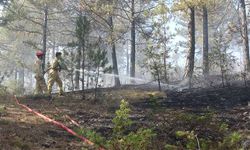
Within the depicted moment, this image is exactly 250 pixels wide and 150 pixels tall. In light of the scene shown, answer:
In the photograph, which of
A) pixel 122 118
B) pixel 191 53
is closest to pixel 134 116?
pixel 122 118

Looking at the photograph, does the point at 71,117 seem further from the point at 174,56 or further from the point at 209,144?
the point at 174,56

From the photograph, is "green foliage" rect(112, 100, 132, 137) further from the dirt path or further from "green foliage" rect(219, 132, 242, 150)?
"green foliage" rect(219, 132, 242, 150)

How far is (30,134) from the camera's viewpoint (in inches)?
283

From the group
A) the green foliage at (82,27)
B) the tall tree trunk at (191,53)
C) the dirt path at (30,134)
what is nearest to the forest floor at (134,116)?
the dirt path at (30,134)

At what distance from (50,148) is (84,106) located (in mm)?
4986

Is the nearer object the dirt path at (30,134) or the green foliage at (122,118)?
the green foliage at (122,118)

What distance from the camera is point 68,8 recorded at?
2752 cm

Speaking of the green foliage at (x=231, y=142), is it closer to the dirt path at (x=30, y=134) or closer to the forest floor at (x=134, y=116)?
the forest floor at (x=134, y=116)

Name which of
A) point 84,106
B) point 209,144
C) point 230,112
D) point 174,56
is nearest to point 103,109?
point 84,106

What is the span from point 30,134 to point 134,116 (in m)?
3.11

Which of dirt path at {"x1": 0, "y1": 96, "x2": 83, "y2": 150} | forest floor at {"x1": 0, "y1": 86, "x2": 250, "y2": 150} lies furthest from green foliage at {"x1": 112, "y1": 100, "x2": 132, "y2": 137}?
dirt path at {"x1": 0, "y1": 96, "x2": 83, "y2": 150}

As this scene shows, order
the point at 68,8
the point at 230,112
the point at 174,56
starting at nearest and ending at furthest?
the point at 230,112 < the point at 68,8 < the point at 174,56

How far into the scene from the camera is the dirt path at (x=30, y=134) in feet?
20.8

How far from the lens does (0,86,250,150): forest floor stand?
22.5 feet
